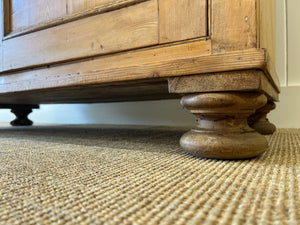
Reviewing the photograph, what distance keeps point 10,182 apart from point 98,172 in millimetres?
109

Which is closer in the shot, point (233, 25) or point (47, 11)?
point (233, 25)

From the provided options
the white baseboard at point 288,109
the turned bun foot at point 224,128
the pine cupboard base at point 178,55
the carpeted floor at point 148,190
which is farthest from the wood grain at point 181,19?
the white baseboard at point 288,109

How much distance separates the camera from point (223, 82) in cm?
39

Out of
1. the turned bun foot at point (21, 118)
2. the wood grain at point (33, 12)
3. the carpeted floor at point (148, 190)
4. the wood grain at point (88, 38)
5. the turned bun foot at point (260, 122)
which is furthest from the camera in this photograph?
the turned bun foot at point (21, 118)

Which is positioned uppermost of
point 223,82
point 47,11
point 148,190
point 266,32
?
point 47,11

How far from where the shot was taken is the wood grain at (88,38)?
49 centimetres

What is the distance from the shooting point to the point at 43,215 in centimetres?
20

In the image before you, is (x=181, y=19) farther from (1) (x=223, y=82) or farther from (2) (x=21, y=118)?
(2) (x=21, y=118)

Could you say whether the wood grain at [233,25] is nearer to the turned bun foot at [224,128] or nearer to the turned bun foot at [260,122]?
the turned bun foot at [224,128]

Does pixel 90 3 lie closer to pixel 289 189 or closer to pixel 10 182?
pixel 10 182

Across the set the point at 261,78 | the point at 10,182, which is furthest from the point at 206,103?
the point at 10,182

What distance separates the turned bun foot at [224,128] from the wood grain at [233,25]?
0.08 meters

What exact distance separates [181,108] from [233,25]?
0.92 m

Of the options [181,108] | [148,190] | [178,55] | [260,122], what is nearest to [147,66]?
[178,55]
